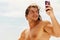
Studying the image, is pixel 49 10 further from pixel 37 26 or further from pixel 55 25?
pixel 37 26

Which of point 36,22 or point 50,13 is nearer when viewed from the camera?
point 50,13

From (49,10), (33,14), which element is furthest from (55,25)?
(33,14)

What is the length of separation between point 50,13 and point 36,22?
1.35 feet

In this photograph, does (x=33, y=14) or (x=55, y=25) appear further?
(x=33, y=14)

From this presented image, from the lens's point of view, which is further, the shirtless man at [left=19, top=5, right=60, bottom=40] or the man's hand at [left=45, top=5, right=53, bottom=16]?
the shirtless man at [left=19, top=5, right=60, bottom=40]

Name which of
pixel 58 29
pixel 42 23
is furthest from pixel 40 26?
pixel 58 29

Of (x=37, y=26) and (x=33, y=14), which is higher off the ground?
(x=33, y=14)

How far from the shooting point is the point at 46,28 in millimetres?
4336

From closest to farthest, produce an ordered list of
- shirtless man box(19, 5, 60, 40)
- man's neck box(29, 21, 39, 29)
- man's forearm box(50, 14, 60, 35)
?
man's forearm box(50, 14, 60, 35) < shirtless man box(19, 5, 60, 40) < man's neck box(29, 21, 39, 29)

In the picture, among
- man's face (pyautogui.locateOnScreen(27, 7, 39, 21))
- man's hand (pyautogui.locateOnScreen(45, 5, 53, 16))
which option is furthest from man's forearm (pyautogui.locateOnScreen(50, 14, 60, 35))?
man's face (pyautogui.locateOnScreen(27, 7, 39, 21))

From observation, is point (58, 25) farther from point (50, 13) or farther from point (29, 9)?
point (29, 9)

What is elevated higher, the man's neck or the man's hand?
the man's hand

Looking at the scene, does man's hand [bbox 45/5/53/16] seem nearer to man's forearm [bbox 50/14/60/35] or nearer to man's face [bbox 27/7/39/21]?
man's forearm [bbox 50/14/60/35]

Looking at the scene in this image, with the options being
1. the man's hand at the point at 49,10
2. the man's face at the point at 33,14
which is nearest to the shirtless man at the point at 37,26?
the man's face at the point at 33,14
